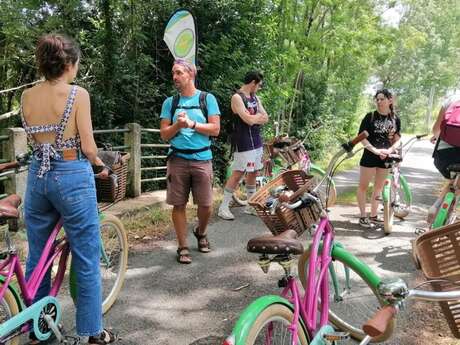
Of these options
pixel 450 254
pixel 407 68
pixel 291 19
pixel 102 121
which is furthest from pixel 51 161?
pixel 407 68

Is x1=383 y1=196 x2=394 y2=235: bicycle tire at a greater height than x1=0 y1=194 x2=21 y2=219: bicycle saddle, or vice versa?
x1=0 y1=194 x2=21 y2=219: bicycle saddle

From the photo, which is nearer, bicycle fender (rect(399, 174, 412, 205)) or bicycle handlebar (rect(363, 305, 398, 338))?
bicycle handlebar (rect(363, 305, 398, 338))

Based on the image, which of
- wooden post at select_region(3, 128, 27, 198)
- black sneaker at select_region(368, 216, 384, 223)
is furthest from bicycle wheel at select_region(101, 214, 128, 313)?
black sneaker at select_region(368, 216, 384, 223)

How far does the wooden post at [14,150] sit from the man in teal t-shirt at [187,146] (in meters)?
1.68

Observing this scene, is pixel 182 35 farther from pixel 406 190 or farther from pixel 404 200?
pixel 404 200

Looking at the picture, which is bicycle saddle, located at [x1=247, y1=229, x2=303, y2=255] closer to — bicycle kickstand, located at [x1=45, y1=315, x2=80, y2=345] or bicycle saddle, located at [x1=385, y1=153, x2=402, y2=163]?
bicycle kickstand, located at [x1=45, y1=315, x2=80, y2=345]

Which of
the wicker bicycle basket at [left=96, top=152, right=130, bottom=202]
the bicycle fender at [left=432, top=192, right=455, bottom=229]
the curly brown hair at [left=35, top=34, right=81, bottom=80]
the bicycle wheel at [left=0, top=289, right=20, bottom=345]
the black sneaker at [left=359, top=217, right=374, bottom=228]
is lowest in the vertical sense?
the black sneaker at [left=359, top=217, right=374, bottom=228]

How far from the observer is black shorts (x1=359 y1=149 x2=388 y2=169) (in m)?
5.84

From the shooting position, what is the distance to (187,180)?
4625 mm

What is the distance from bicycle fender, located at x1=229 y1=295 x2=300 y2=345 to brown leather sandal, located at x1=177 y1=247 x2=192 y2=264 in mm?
2728

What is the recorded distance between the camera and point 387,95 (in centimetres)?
569

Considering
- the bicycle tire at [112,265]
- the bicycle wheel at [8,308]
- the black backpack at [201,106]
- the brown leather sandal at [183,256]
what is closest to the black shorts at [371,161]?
the black backpack at [201,106]

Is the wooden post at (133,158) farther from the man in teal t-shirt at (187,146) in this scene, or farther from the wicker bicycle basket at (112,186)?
the wicker bicycle basket at (112,186)

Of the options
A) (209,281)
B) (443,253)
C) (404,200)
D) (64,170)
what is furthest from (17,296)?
(404,200)
